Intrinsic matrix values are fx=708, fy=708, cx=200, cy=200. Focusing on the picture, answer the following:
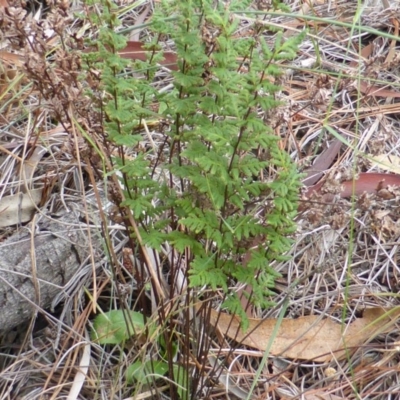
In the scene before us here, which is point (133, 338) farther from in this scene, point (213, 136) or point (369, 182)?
point (369, 182)

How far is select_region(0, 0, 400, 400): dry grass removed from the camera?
65.6 inches

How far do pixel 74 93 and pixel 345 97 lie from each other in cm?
132

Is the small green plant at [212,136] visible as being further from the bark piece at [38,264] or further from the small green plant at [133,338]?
the bark piece at [38,264]

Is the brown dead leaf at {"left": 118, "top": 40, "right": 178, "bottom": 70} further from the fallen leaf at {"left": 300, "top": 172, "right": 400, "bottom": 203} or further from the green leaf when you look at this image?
the green leaf

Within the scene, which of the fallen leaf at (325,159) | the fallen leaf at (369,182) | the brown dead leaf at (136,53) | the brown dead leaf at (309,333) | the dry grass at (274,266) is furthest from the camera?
the brown dead leaf at (136,53)

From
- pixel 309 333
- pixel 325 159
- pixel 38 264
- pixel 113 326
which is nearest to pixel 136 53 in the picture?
pixel 325 159

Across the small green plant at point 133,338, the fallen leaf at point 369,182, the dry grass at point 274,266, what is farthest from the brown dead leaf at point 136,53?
the small green plant at point 133,338

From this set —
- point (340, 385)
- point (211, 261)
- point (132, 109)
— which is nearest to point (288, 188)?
point (211, 261)

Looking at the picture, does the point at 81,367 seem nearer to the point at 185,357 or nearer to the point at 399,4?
the point at 185,357

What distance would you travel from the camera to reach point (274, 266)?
2059mm

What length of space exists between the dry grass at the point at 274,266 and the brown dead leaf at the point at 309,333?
27 millimetres

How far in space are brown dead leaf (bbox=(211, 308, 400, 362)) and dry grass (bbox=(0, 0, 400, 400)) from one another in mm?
27

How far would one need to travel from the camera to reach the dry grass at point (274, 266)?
1.67 meters

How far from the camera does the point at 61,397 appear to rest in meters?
1.84
